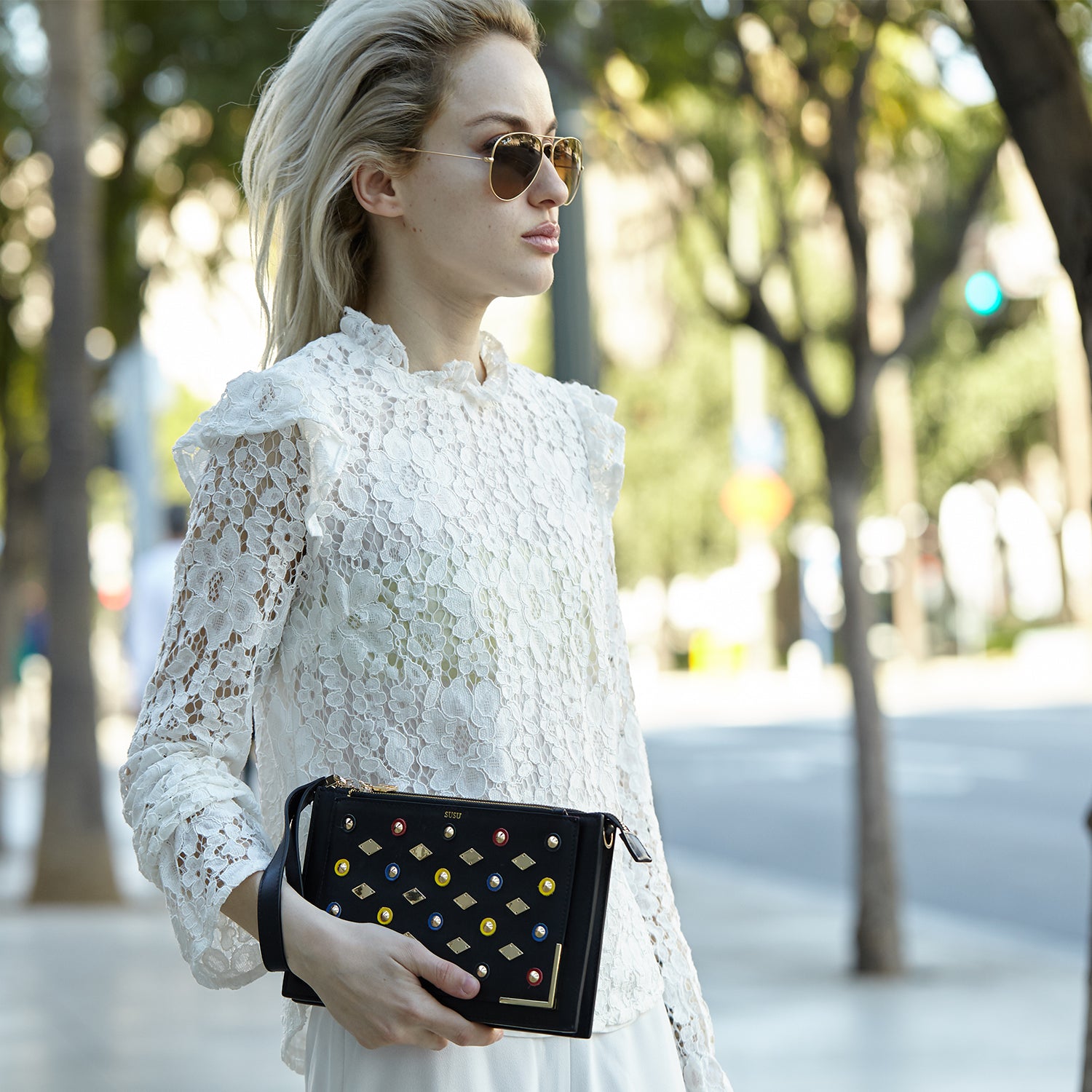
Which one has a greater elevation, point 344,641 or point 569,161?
point 569,161

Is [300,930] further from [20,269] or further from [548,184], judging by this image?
[20,269]

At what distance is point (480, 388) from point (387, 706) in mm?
416

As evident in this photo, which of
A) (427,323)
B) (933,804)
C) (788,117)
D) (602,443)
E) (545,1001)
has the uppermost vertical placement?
(788,117)

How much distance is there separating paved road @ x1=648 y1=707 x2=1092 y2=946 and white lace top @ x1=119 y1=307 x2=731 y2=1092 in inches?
244

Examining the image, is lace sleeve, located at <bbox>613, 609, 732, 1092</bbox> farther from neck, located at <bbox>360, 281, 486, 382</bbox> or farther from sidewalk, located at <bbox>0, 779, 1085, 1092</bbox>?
sidewalk, located at <bbox>0, 779, 1085, 1092</bbox>

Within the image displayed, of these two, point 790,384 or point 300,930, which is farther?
point 790,384

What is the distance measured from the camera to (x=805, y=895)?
10.1 meters

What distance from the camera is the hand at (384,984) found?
162 cm

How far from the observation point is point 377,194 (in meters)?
2.01

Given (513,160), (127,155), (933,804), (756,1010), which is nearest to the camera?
(513,160)

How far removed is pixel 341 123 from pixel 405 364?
28 centimetres

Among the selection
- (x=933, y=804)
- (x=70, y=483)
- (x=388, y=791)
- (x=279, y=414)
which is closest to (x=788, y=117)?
(x=70, y=483)

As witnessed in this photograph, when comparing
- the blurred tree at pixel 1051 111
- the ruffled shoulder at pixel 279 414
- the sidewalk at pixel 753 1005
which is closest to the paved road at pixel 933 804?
the sidewalk at pixel 753 1005

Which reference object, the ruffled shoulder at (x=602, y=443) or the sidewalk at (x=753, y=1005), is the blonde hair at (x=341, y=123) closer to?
the ruffled shoulder at (x=602, y=443)
